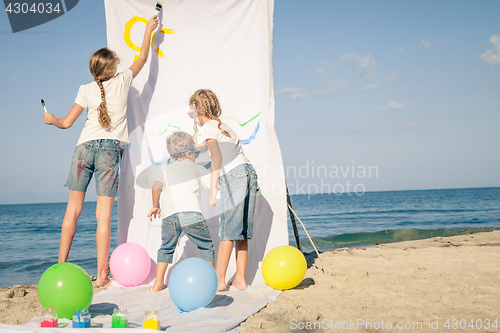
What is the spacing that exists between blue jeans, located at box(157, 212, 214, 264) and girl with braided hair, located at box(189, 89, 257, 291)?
13cm

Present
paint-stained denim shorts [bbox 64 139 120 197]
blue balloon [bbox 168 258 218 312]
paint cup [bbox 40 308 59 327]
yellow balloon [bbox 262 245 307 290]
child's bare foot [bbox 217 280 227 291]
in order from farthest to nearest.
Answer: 1. paint-stained denim shorts [bbox 64 139 120 197]
2. child's bare foot [bbox 217 280 227 291]
3. yellow balloon [bbox 262 245 307 290]
4. blue balloon [bbox 168 258 218 312]
5. paint cup [bbox 40 308 59 327]

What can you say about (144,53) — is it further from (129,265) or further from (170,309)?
(170,309)

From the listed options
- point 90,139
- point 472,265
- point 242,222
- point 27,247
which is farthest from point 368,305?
point 27,247

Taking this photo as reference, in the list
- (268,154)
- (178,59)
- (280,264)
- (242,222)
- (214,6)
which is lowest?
(280,264)

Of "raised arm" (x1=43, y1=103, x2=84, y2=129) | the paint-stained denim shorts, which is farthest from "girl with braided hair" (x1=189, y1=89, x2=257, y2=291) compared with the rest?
"raised arm" (x1=43, y1=103, x2=84, y2=129)

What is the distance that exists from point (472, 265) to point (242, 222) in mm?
2790

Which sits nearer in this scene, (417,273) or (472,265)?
(417,273)

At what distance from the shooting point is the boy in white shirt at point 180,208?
3.23 m

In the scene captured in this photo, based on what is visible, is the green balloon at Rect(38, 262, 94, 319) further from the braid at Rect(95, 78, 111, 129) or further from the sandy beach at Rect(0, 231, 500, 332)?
the braid at Rect(95, 78, 111, 129)

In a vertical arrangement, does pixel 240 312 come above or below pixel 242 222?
below

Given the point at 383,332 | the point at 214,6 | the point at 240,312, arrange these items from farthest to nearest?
the point at 214,6, the point at 240,312, the point at 383,332

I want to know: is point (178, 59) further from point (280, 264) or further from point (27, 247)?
point (27, 247)

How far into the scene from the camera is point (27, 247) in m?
9.28

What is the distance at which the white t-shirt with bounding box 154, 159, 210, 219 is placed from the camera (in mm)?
3258
